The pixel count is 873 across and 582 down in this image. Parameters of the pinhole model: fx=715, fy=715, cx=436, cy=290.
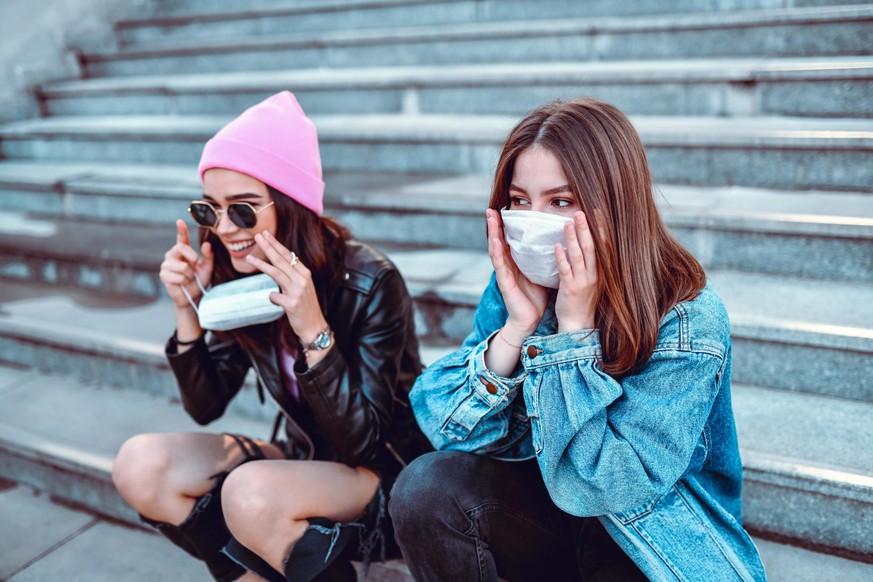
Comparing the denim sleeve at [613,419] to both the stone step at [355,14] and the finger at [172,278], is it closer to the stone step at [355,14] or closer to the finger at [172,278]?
the finger at [172,278]

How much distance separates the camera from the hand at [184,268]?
72.8 inches

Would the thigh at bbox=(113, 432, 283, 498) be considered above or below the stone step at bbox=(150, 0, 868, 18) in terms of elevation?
below

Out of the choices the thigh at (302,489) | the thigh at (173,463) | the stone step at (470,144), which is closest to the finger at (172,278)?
the thigh at (173,463)

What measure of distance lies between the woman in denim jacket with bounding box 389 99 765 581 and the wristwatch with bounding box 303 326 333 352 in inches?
14.3

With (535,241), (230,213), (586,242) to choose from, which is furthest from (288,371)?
(586,242)

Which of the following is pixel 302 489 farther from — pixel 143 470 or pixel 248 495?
pixel 143 470

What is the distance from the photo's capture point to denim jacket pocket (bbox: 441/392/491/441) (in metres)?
1.47

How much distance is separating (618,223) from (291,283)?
744mm

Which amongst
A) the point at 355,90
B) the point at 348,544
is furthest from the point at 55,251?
the point at 348,544

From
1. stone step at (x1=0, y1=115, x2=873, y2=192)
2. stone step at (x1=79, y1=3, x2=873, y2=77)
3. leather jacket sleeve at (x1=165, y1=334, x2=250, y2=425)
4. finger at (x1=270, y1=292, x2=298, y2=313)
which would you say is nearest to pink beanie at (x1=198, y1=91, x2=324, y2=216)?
finger at (x1=270, y1=292, x2=298, y2=313)

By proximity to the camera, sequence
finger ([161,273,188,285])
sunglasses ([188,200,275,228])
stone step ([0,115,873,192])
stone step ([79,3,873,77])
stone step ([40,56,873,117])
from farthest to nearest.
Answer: stone step ([79,3,873,77]) < stone step ([40,56,873,117]) < stone step ([0,115,873,192]) < finger ([161,273,188,285]) < sunglasses ([188,200,275,228])

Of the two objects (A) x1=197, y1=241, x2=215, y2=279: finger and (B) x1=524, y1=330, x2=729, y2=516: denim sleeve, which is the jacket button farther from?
(A) x1=197, y1=241, x2=215, y2=279: finger

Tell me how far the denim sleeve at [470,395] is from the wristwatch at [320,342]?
24cm

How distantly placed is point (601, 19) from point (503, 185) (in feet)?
8.71
